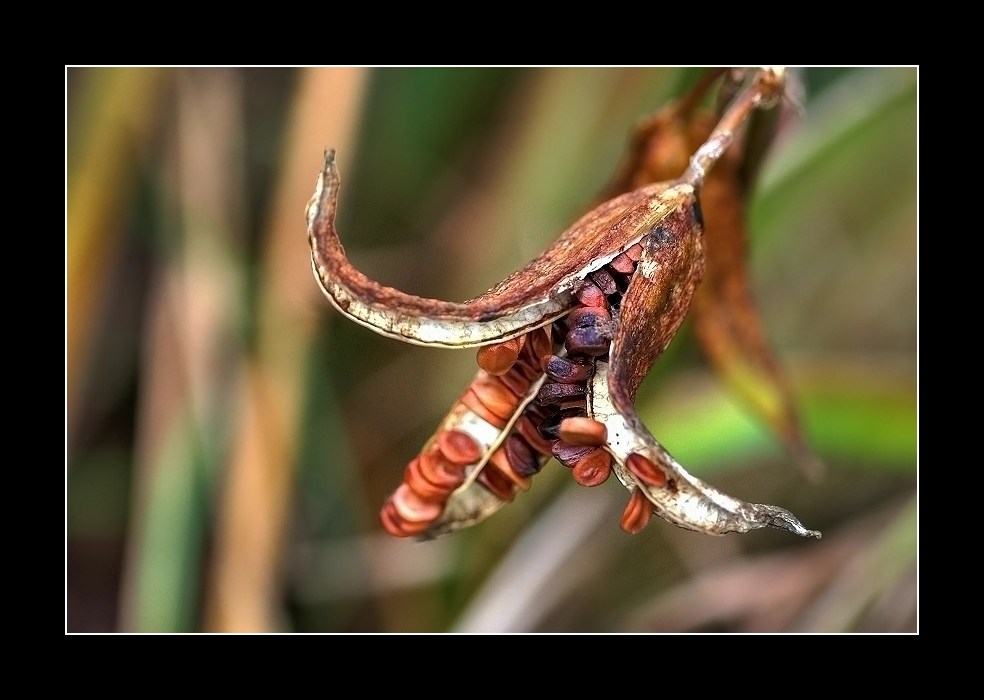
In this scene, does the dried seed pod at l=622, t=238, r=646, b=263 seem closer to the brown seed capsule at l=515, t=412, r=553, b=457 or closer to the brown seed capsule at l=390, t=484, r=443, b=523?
the brown seed capsule at l=515, t=412, r=553, b=457

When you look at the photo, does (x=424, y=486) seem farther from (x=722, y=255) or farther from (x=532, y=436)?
(x=722, y=255)

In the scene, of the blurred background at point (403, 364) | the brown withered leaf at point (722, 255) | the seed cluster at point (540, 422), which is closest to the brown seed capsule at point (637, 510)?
the seed cluster at point (540, 422)

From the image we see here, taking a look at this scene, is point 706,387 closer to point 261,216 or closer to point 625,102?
point 625,102

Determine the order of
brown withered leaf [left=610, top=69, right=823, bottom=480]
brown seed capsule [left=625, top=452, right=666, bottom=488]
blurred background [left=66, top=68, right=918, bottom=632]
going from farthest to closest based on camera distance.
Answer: blurred background [left=66, top=68, right=918, bottom=632], brown withered leaf [left=610, top=69, right=823, bottom=480], brown seed capsule [left=625, top=452, right=666, bottom=488]

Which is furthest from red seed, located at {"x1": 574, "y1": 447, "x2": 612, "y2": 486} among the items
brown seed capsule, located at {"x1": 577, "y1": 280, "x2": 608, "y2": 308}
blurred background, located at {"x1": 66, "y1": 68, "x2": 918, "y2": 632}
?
blurred background, located at {"x1": 66, "y1": 68, "x2": 918, "y2": 632}

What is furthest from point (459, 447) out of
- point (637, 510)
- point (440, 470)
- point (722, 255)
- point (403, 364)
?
point (403, 364)

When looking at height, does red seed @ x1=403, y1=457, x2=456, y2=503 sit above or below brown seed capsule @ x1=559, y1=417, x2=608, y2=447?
below

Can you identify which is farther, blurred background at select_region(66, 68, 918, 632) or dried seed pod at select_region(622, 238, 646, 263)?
blurred background at select_region(66, 68, 918, 632)

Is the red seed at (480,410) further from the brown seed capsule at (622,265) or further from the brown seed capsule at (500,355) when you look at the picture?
the brown seed capsule at (622,265)
